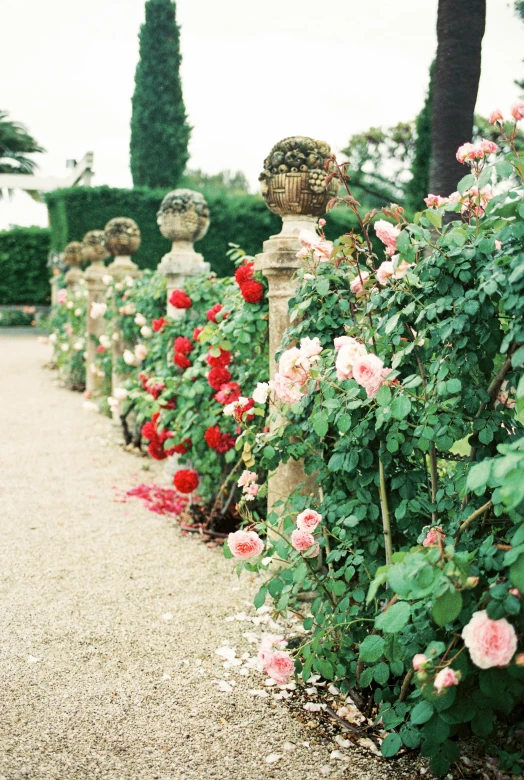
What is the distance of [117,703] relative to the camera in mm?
2299

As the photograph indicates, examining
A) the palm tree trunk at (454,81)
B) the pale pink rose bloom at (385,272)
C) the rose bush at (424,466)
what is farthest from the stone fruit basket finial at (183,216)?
the pale pink rose bloom at (385,272)

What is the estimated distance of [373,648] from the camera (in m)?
1.89

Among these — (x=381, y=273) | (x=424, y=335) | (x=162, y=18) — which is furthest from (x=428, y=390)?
(x=162, y=18)

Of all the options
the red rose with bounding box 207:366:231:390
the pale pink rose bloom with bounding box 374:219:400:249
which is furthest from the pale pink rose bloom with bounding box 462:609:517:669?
the red rose with bounding box 207:366:231:390

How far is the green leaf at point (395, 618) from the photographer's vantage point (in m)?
1.59

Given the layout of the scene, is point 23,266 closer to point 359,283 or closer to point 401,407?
point 359,283

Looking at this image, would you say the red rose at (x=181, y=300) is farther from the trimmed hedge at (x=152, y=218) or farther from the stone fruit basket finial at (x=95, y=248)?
the trimmed hedge at (x=152, y=218)

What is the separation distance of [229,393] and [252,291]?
1.74 ft

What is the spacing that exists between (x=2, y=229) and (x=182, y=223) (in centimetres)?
1499

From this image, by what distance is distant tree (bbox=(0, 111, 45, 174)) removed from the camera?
29.9m

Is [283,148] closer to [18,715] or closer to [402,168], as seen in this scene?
[18,715]

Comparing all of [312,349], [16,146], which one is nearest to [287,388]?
[312,349]

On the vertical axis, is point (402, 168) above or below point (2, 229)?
above

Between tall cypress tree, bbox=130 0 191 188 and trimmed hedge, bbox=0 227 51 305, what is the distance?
130 inches
